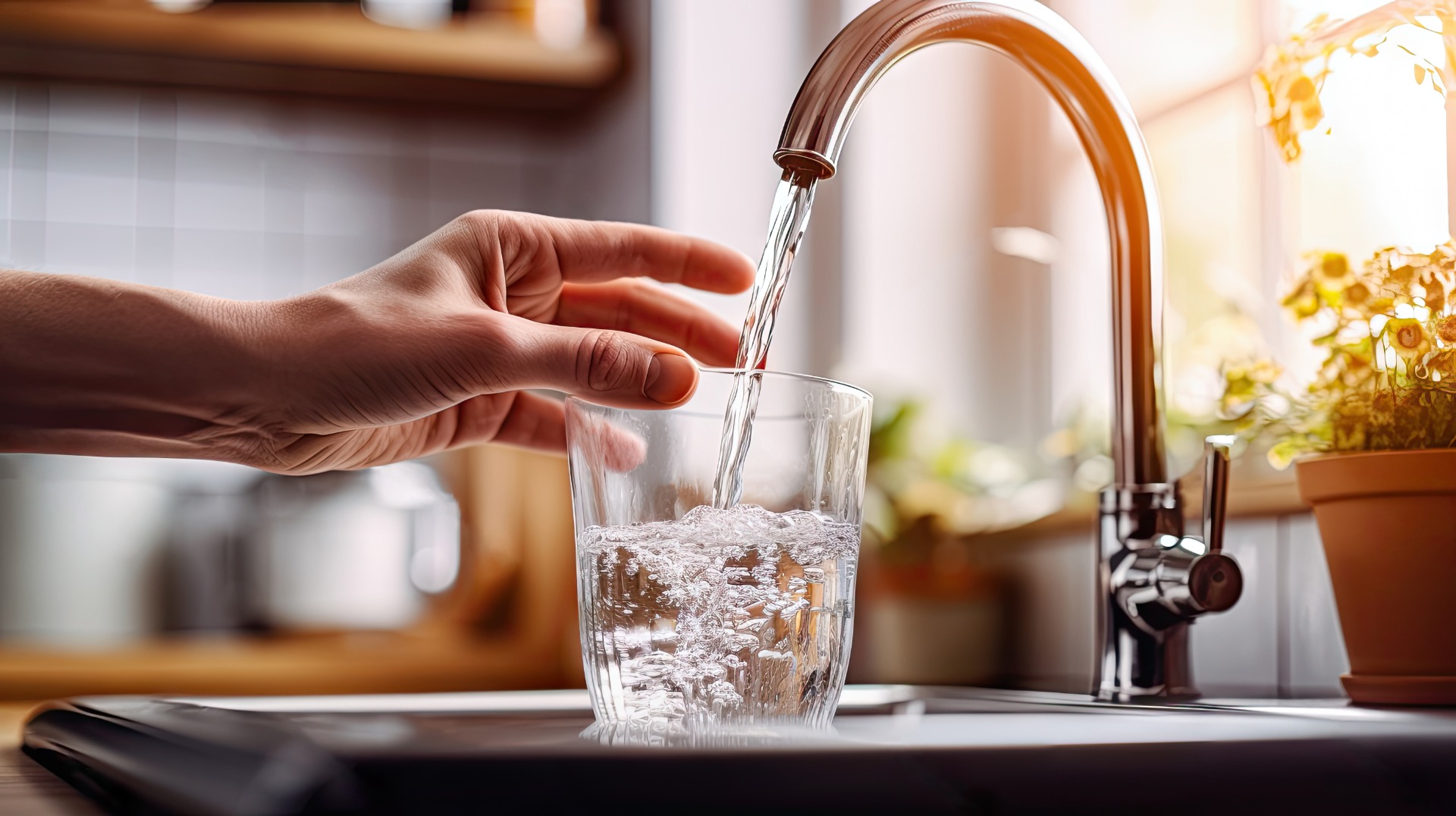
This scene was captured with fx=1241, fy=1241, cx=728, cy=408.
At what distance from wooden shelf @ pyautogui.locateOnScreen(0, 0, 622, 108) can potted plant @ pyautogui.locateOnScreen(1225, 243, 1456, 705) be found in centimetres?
159

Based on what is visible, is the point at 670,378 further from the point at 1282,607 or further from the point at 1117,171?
the point at 1282,607

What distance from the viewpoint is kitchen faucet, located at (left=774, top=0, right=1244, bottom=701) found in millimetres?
697

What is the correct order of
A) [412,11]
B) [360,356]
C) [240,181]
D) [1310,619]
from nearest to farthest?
[360,356] < [1310,619] < [412,11] < [240,181]

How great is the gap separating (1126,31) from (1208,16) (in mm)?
103

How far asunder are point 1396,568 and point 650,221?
4.64 ft

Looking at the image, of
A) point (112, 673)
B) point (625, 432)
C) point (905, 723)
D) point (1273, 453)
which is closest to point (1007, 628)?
point (1273, 453)

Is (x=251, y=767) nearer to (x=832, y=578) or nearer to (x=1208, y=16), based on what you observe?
(x=832, y=578)

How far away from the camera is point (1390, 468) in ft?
2.11

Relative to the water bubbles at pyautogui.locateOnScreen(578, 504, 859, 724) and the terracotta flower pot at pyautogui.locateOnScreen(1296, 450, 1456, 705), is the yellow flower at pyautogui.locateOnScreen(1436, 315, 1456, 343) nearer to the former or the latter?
the terracotta flower pot at pyautogui.locateOnScreen(1296, 450, 1456, 705)

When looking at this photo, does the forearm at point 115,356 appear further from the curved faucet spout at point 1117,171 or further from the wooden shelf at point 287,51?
the wooden shelf at point 287,51

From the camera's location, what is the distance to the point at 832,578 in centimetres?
56

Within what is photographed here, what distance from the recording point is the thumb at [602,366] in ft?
1.94

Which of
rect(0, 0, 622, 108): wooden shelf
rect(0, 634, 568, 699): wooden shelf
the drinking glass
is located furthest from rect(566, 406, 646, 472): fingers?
rect(0, 0, 622, 108): wooden shelf

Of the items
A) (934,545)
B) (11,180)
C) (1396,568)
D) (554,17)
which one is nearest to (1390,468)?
(1396,568)
